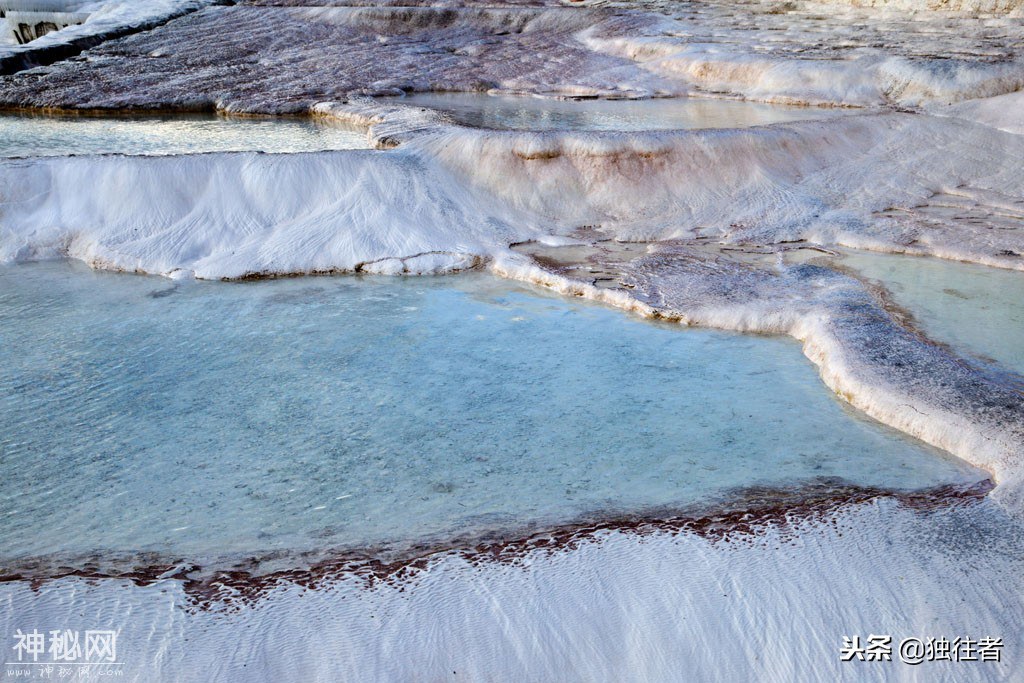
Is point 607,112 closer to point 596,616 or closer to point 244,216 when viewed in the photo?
point 244,216

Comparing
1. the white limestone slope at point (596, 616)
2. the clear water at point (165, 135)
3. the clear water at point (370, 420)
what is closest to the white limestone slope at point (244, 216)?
the clear water at point (370, 420)

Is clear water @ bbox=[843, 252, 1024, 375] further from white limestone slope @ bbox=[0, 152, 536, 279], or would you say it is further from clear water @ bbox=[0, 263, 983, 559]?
white limestone slope @ bbox=[0, 152, 536, 279]

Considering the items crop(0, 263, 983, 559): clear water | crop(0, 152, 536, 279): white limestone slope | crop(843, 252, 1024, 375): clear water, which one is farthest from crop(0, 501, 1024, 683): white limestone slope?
crop(0, 152, 536, 279): white limestone slope

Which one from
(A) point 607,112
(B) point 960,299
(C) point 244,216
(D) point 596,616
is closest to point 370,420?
(D) point 596,616

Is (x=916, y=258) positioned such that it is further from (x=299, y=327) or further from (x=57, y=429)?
(x=57, y=429)

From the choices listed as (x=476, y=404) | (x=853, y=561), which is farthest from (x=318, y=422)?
(x=853, y=561)
